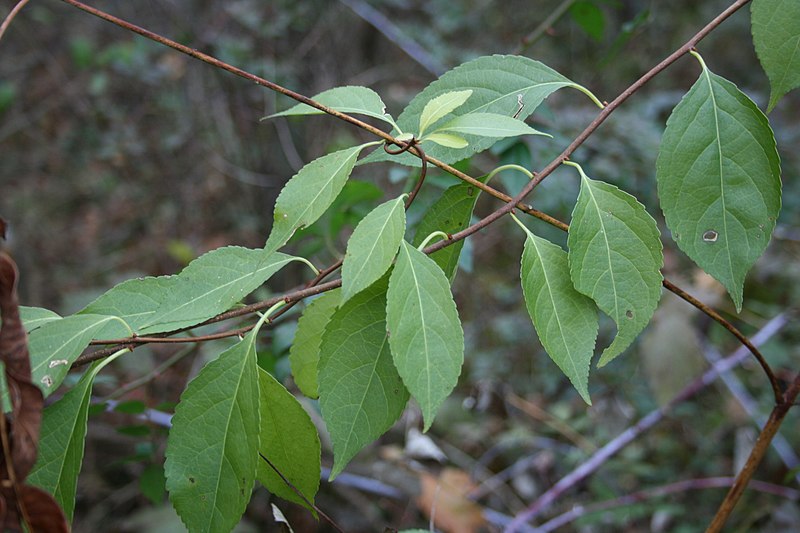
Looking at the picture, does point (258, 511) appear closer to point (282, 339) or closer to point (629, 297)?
point (282, 339)

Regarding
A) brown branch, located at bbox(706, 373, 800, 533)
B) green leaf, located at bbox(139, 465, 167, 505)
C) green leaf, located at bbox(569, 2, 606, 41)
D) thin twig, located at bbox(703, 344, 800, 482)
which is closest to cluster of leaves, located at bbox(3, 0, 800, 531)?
brown branch, located at bbox(706, 373, 800, 533)

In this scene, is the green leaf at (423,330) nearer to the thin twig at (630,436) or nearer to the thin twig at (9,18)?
the thin twig at (9,18)

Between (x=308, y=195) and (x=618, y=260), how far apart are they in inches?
11.8

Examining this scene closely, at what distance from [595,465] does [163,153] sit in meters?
3.19

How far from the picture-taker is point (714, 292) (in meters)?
2.03

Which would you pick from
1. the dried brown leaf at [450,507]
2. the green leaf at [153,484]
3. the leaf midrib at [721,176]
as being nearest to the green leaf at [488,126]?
the leaf midrib at [721,176]

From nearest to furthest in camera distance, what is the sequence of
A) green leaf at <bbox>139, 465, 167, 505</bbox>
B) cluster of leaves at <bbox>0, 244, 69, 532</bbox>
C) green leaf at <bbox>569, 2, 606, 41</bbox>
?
cluster of leaves at <bbox>0, 244, 69, 532</bbox> → green leaf at <bbox>139, 465, 167, 505</bbox> → green leaf at <bbox>569, 2, 606, 41</bbox>

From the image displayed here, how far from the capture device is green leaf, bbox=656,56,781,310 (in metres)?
0.62

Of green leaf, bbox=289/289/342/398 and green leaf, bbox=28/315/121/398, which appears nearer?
green leaf, bbox=28/315/121/398

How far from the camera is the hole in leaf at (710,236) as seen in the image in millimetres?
627

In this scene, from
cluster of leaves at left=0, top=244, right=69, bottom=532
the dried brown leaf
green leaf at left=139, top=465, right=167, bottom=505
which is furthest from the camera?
the dried brown leaf

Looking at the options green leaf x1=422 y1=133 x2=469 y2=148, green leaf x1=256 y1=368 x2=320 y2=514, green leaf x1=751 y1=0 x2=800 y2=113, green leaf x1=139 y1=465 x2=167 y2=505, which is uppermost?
green leaf x1=751 y1=0 x2=800 y2=113

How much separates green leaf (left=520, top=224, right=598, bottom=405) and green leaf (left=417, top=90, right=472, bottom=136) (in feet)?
0.49

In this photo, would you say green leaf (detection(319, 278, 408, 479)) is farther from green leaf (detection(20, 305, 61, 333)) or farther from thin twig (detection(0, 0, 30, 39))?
thin twig (detection(0, 0, 30, 39))
